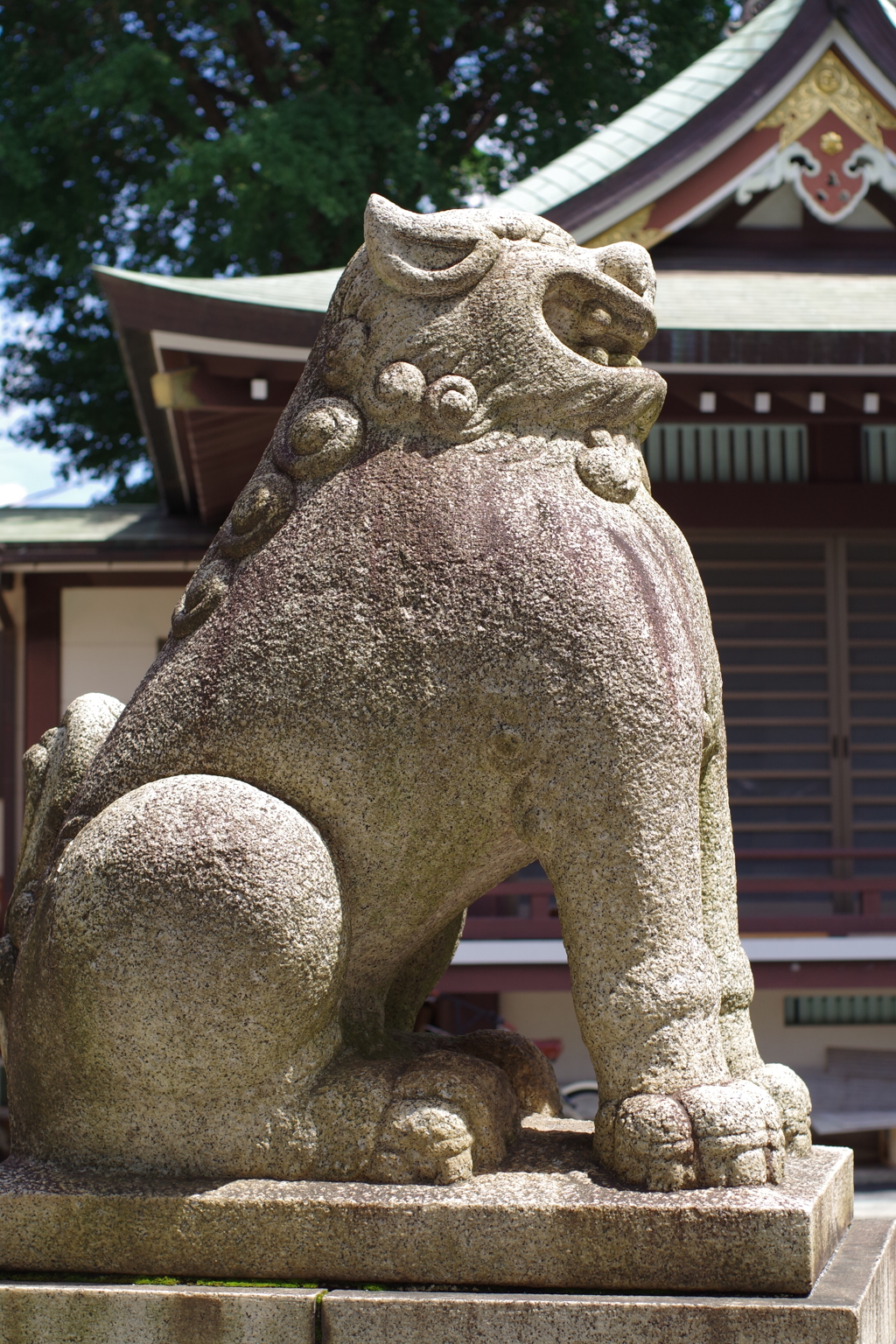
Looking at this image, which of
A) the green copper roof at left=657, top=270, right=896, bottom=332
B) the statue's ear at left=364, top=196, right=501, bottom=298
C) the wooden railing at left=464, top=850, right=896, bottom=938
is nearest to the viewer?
the statue's ear at left=364, top=196, right=501, bottom=298

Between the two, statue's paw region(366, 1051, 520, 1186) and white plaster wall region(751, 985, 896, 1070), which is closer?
statue's paw region(366, 1051, 520, 1186)

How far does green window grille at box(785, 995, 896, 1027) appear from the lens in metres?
6.88

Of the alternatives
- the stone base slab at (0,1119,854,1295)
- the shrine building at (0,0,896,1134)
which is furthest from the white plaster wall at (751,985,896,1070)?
the stone base slab at (0,1119,854,1295)

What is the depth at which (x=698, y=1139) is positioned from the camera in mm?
1759

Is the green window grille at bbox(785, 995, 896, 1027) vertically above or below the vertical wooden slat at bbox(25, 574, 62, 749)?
below

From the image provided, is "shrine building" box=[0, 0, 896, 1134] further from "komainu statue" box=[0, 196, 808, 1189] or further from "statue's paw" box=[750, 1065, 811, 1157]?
"komainu statue" box=[0, 196, 808, 1189]

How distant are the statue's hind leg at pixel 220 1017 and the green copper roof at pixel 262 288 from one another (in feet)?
11.1

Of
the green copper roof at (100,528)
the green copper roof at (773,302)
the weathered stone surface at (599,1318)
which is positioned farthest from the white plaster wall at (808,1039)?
the weathered stone surface at (599,1318)

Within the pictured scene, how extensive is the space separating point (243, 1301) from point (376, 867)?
61 cm

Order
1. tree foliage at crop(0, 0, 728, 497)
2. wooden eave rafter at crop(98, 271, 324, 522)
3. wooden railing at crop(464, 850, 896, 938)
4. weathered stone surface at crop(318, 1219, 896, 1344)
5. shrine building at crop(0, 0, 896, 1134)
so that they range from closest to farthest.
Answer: weathered stone surface at crop(318, 1219, 896, 1344), wooden eave rafter at crop(98, 271, 324, 522), wooden railing at crop(464, 850, 896, 938), shrine building at crop(0, 0, 896, 1134), tree foliage at crop(0, 0, 728, 497)

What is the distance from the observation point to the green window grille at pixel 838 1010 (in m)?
6.88

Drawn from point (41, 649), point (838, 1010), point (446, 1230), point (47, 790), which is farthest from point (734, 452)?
point (446, 1230)

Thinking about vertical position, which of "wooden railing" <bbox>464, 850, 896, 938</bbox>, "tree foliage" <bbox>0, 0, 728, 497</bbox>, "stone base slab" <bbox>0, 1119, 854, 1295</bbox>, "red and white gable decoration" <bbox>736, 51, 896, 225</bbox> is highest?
Result: "tree foliage" <bbox>0, 0, 728, 497</bbox>

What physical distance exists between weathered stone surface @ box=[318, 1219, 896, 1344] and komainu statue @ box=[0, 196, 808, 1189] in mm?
158
